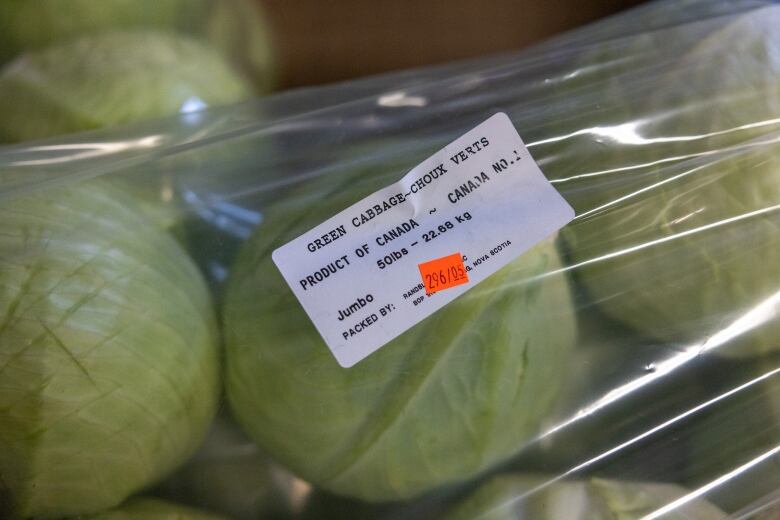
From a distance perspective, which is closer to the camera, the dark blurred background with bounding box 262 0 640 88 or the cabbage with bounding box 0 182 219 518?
the cabbage with bounding box 0 182 219 518

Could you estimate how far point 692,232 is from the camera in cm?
62

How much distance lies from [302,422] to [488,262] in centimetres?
21

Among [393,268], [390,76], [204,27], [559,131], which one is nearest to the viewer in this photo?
[393,268]

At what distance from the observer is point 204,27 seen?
111cm

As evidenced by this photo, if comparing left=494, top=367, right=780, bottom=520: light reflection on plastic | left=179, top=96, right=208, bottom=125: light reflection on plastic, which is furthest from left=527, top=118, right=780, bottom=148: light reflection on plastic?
left=179, top=96, right=208, bottom=125: light reflection on plastic

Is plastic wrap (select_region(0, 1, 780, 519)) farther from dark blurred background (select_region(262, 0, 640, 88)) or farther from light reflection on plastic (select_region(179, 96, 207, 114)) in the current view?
dark blurred background (select_region(262, 0, 640, 88))

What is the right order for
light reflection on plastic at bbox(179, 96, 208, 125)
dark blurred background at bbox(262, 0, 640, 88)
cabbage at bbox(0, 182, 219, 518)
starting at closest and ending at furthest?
1. cabbage at bbox(0, 182, 219, 518)
2. light reflection on plastic at bbox(179, 96, 208, 125)
3. dark blurred background at bbox(262, 0, 640, 88)

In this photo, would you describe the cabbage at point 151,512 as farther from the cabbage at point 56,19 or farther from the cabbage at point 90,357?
the cabbage at point 56,19

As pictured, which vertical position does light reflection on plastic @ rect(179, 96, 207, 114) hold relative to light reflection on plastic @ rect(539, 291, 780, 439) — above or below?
above

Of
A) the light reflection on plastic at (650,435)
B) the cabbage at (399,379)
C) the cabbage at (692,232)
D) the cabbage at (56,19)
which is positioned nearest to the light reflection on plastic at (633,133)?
the cabbage at (692,232)

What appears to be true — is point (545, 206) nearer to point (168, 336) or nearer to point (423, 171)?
point (423, 171)

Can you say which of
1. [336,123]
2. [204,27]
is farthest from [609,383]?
[204,27]

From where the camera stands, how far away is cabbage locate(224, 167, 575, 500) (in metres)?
0.56

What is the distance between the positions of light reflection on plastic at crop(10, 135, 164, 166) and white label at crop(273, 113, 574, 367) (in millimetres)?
258
